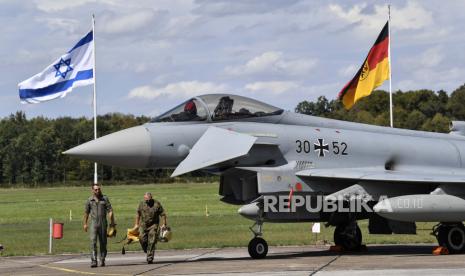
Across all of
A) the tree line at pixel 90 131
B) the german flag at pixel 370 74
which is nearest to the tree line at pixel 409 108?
the tree line at pixel 90 131

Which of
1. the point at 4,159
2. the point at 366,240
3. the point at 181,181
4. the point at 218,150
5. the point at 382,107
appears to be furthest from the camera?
the point at 4,159

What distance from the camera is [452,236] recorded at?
18531 mm

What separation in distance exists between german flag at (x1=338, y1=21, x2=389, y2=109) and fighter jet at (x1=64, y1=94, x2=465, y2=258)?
837 cm

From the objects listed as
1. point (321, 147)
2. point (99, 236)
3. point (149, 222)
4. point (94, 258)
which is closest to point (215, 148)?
point (149, 222)

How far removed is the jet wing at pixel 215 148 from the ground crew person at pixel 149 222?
108 centimetres

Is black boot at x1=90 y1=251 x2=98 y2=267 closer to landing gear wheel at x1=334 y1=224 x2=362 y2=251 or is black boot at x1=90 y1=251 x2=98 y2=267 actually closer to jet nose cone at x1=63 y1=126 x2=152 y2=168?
jet nose cone at x1=63 y1=126 x2=152 y2=168

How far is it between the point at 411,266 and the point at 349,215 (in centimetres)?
325

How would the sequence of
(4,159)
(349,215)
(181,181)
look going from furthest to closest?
(4,159)
(181,181)
(349,215)

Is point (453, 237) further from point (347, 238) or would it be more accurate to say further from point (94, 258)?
point (94, 258)

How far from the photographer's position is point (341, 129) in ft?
62.4

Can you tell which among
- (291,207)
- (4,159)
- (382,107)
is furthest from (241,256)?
(4,159)

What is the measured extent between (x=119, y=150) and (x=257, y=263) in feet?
11.6

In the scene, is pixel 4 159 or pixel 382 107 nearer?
pixel 382 107

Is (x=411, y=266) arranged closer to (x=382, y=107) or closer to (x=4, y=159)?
(x=382, y=107)
